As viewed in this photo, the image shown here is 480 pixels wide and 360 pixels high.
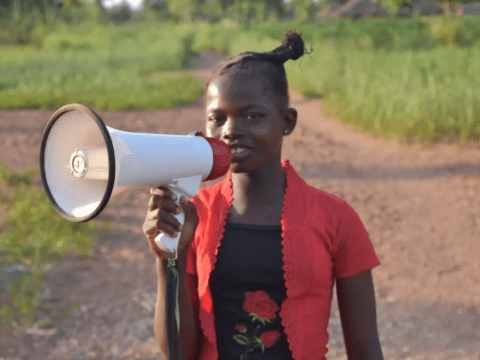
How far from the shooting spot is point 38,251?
3992mm

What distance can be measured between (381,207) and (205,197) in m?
4.06

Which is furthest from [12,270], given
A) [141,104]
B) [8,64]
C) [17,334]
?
[8,64]

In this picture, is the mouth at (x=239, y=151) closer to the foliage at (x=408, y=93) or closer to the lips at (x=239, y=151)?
the lips at (x=239, y=151)

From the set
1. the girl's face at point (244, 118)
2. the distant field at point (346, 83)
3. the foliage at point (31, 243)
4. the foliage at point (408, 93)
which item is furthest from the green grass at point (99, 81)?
the girl's face at point (244, 118)

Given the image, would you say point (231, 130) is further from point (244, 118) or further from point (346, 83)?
point (346, 83)

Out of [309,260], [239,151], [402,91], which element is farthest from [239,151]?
[402,91]

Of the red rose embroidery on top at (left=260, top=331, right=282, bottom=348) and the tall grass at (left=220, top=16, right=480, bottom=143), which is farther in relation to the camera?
the tall grass at (left=220, top=16, right=480, bottom=143)

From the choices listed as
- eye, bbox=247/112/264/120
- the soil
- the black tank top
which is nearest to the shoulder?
the black tank top

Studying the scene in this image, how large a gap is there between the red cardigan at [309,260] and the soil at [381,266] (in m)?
1.84

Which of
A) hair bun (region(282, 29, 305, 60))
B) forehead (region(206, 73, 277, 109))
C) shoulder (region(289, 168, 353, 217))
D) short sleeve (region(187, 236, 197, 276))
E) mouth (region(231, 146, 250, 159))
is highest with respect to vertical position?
hair bun (region(282, 29, 305, 60))

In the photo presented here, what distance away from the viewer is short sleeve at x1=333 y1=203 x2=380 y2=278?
1.49 meters

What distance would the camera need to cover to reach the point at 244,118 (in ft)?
4.83

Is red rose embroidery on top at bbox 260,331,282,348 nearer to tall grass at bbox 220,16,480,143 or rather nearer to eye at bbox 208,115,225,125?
eye at bbox 208,115,225,125

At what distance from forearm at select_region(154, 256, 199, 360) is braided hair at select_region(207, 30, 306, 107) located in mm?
521
